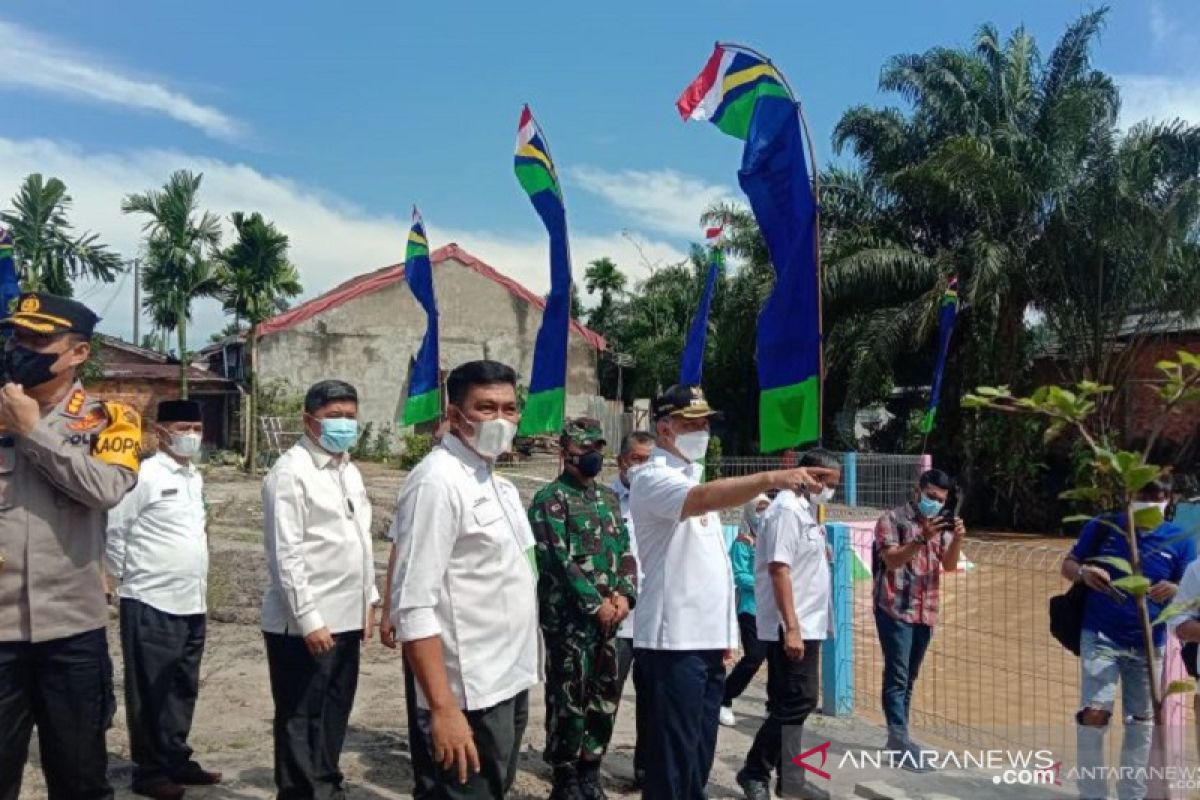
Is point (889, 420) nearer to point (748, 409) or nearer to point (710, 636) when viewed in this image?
point (748, 409)

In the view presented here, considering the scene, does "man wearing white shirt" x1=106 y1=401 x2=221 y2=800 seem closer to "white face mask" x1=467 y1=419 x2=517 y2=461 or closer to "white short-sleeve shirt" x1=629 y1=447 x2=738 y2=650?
"white short-sleeve shirt" x1=629 y1=447 x2=738 y2=650

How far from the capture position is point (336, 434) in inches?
173

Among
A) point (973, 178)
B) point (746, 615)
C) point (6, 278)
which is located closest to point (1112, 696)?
point (746, 615)

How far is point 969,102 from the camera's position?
20.5 m

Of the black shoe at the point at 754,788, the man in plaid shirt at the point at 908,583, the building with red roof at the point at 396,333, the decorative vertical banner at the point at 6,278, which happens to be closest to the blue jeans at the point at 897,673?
the man in plaid shirt at the point at 908,583

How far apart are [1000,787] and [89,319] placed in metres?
4.53

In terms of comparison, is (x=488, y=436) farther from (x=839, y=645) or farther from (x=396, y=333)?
(x=396, y=333)

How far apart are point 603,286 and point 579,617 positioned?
3294cm

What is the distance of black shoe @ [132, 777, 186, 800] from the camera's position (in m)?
4.46

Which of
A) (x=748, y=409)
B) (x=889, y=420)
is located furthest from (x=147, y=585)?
(x=889, y=420)

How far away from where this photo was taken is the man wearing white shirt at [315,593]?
13.3 feet

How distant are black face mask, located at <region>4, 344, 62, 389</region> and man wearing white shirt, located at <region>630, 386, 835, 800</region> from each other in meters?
2.05

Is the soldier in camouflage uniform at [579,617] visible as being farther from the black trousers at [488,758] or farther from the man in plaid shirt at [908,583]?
the black trousers at [488,758]

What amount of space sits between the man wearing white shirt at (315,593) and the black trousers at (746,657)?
2474mm
